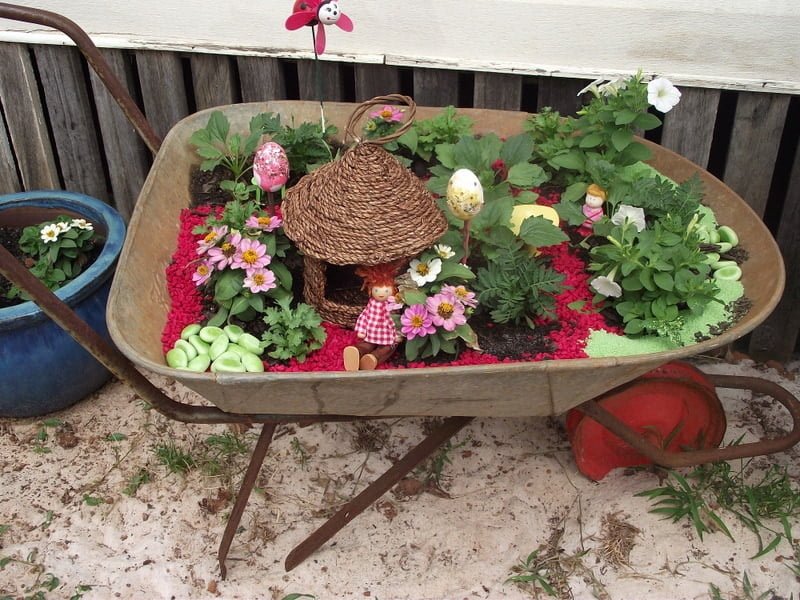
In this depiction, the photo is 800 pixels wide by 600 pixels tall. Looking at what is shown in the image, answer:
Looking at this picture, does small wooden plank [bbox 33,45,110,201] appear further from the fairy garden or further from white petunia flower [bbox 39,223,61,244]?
the fairy garden

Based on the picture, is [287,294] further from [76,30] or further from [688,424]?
[688,424]

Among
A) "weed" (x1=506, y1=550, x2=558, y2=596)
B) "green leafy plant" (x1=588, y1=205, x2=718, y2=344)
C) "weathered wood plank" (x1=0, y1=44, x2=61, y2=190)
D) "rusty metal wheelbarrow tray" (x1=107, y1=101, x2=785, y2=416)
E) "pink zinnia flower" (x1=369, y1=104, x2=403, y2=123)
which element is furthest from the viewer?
"weathered wood plank" (x1=0, y1=44, x2=61, y2=190)

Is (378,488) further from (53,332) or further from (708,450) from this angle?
(53,332)

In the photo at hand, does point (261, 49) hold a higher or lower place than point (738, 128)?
higher

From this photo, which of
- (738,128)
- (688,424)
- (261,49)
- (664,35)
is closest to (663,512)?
(688,424)

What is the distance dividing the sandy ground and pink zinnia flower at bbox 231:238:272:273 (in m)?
A: 1.00

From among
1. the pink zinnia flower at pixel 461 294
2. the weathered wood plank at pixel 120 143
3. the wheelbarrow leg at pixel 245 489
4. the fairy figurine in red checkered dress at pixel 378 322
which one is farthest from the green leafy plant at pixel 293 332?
the weathered wood plank at pixel 120 143

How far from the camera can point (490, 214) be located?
208cm

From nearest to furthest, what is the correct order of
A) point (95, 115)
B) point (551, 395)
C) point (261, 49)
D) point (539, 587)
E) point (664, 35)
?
point (551, 395), point (539, 587), point (664, 35), point (261, 49), point (95, 115)

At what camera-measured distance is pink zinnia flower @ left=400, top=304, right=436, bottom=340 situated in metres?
1.83

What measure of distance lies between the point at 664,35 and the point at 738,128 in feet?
1.37

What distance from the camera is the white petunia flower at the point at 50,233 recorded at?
2.81m

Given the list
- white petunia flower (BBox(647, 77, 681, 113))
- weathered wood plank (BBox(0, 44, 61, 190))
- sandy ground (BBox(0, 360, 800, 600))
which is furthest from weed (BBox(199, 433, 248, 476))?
white petunia flower (BBox(647, 77, 681, 113))

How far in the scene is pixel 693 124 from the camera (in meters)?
2.71
